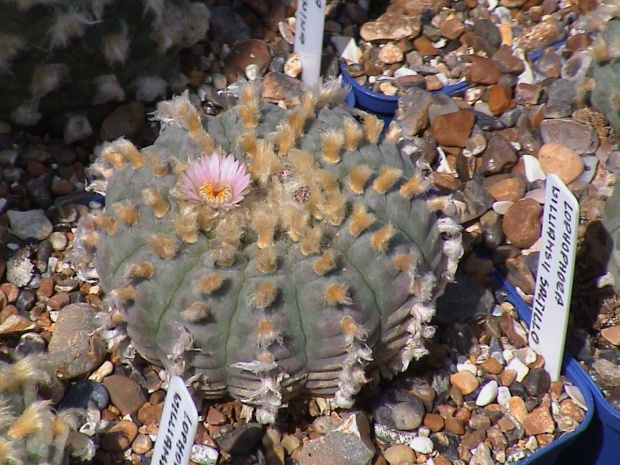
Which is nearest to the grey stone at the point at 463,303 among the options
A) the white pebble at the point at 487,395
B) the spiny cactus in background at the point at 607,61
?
the white pebble at the point at 487,395

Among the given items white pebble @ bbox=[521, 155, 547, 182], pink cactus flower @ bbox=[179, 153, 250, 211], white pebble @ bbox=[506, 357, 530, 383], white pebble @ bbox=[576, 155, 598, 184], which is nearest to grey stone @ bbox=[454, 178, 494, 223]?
white pebble @ bbox=[521, 155, 547, 182]

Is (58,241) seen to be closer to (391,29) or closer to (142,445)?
(142,445)

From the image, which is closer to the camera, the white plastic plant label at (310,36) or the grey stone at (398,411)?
the grey stone at (398,411)

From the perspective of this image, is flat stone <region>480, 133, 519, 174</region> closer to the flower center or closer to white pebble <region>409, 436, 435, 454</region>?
white pebble <region>409, 436, 435, 454</region>

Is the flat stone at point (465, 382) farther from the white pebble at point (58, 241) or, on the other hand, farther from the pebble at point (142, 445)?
the white pebble at point (58, 241)

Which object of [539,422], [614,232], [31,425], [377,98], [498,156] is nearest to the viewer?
[31,425]

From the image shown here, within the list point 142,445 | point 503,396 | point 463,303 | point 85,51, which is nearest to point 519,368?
point 503,396
